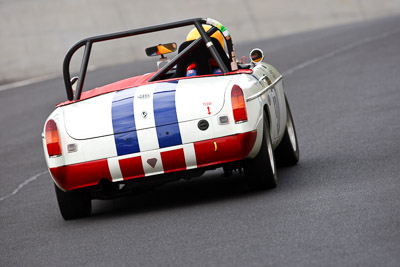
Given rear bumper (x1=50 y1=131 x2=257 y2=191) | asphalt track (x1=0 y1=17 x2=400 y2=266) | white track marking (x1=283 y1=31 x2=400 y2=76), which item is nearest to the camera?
asphalt track (x1=0 y1=17 x2=400 y2=266)

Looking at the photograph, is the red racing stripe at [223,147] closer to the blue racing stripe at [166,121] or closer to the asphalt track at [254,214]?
the blue racing stripe at [166,121]

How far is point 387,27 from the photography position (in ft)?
101

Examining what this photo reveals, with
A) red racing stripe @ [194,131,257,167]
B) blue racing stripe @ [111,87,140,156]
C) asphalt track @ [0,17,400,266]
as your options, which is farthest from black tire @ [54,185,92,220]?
red racing stripe @ [194,131,257,167]

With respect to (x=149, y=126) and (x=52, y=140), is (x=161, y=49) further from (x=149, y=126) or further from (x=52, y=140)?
(x=52, y=140)

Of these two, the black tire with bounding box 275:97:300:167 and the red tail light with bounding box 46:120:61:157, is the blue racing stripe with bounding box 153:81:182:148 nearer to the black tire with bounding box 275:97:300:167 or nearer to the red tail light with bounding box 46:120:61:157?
the red tail light with bounding box 46:120:61:157

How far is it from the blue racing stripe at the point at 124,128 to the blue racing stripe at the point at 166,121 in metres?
0.19

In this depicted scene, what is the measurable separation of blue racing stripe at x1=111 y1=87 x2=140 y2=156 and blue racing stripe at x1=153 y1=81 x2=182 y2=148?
7.4 inches

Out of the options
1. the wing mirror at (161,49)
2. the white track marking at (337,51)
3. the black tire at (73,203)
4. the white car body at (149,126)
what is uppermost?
the wing mirror at (161,49)

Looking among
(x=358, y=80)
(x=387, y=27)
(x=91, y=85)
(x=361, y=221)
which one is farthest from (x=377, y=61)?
(x=361, y=221)

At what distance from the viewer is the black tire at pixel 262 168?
7785mm

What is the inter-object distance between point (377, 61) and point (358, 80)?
9.64ft

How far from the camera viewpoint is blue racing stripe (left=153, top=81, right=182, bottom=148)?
7.55 metres

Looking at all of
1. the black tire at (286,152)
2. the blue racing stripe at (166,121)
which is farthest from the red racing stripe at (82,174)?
the black tire at (286,152)

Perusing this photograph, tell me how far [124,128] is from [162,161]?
1.27 ft
